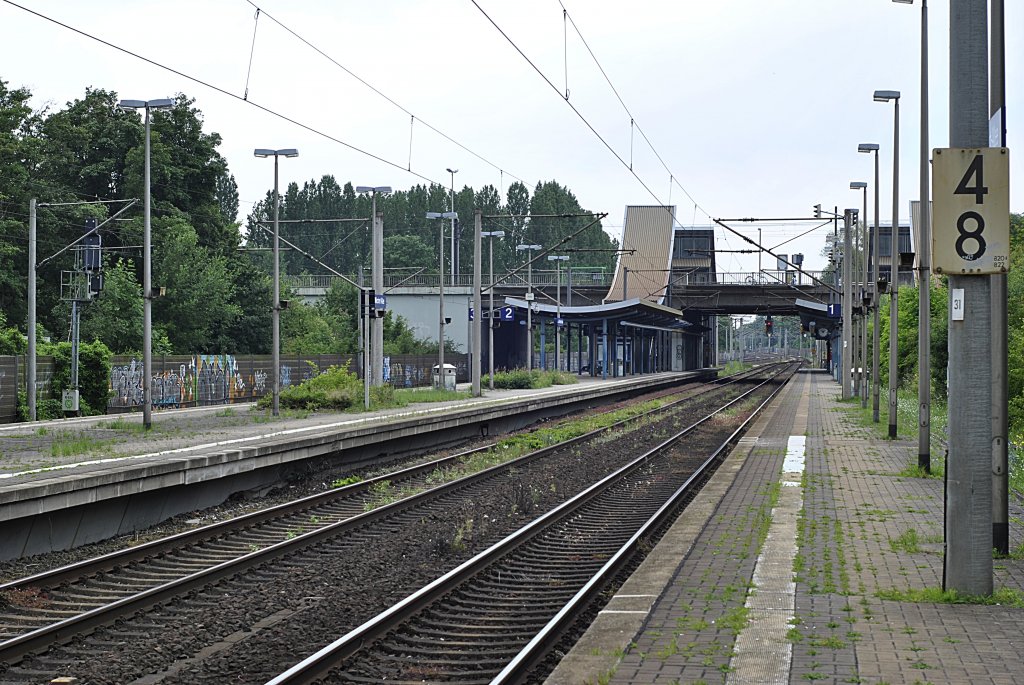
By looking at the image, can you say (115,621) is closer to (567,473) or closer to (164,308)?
(567,473)

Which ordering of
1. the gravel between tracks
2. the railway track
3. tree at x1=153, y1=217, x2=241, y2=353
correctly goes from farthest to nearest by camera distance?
1. tree at x1=153, y1=217, x2=241, y2=353
2. the railway track
3. the gravel between tracks

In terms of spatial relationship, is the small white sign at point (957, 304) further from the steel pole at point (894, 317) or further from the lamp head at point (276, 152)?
the lamp head at point (276, 152)

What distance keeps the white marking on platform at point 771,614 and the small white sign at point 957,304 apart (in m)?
2.55

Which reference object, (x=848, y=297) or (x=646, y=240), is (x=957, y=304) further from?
(x=646, y=240)

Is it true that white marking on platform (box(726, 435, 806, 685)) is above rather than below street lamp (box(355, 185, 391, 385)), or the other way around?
below

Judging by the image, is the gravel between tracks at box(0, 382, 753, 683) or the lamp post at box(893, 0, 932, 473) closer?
the gravel between tracks at box(0, 382, 753, 683)

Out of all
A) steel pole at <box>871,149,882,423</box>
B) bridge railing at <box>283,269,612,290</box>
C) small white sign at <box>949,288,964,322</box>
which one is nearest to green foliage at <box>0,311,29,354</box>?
steel pole at <box>871,149,882,423</box>

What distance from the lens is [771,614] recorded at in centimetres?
859

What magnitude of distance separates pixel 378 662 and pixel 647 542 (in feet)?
18.9

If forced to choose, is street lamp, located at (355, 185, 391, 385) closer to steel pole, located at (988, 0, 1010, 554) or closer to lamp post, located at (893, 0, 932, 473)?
lamp post, located at (893, 0, 932, 473)

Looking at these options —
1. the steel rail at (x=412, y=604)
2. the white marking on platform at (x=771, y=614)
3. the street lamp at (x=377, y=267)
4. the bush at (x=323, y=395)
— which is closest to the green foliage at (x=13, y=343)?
the bush at (x=323, y=395)

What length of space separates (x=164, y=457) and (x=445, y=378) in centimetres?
2950

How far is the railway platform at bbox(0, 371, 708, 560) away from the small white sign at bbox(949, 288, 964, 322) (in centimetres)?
970

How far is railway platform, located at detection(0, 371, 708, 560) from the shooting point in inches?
539
